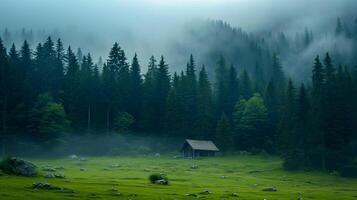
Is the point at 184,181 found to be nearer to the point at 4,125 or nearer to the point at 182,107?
the point at 4,125

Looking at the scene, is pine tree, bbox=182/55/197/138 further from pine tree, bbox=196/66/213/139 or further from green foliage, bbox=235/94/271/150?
green foliage, bbox=235/94/271/150

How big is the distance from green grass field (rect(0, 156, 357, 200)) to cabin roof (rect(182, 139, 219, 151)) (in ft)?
21.2

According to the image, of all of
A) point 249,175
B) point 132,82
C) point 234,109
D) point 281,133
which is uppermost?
point 132,82

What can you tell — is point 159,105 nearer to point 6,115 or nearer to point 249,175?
point 6,115

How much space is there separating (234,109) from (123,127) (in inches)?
1410

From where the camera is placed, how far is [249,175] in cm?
8344

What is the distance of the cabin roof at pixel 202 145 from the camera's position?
382ft

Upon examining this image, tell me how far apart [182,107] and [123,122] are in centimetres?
1809

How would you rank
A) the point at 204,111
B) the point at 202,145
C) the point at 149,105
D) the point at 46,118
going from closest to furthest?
the point at 46,118, the point at 202,145, the point at 204,111, the point at 149,105

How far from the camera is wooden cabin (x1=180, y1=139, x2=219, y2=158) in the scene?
382 ft

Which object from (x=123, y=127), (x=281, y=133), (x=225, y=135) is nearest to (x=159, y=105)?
(x=123, y=127)

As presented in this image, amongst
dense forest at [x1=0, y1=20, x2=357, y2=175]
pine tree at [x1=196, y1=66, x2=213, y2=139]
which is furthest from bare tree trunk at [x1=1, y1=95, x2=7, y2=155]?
pine tree at [x1=196, y1=66, x2=213, y2=139]

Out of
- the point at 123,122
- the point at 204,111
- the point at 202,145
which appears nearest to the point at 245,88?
the point at 204,111

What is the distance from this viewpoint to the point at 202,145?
11881 cm
